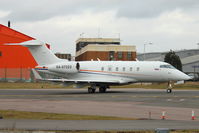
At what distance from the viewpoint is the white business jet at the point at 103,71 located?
41281 mm

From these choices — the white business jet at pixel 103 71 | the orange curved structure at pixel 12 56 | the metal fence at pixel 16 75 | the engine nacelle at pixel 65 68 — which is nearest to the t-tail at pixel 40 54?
the white business jet at pixel 103 71

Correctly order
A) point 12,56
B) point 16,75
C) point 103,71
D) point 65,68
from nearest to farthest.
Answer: point 103,71
point 65,68
point 16,75
point 12,56

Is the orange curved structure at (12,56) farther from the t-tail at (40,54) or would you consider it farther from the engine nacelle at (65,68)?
the engine nacelle at (65,68)

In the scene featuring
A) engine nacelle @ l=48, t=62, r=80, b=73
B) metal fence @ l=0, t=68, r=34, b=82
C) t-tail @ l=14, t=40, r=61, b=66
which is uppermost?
t-tail @ l=14, t=40, r=61, b=66

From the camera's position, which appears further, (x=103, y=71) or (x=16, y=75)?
(x=16, y=75)

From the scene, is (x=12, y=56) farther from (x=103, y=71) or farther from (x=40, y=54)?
(x=103, y=71)

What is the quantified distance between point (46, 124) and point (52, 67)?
28.8 metres

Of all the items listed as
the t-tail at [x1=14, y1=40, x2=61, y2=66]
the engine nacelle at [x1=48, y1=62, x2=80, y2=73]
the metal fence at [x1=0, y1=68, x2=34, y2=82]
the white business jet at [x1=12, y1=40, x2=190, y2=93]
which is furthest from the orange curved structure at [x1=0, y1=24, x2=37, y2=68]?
the engine nacelle at [x1=48, y1=62, x2=80, y2=73]

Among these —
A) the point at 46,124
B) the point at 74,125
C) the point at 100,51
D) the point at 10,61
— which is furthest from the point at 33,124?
the point at 100,51

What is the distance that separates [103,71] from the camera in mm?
43781

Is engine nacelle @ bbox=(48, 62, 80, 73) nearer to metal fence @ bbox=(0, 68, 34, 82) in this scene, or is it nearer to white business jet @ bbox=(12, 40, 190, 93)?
white business jet @ bbox=(12, 40, 190, 93)

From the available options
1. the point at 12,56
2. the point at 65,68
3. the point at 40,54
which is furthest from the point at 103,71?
the point at 12,56

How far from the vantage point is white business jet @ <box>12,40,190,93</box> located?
41.3m

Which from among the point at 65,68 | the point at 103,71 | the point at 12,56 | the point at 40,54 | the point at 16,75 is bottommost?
the point at 16,75
